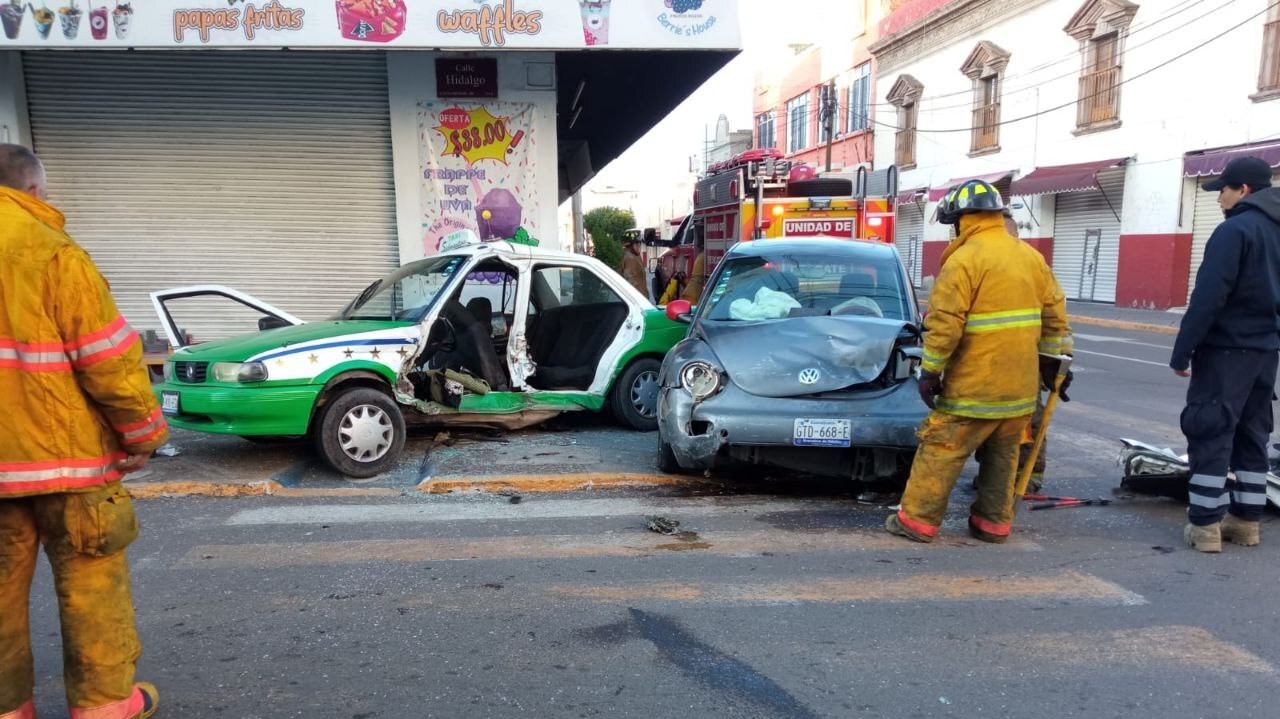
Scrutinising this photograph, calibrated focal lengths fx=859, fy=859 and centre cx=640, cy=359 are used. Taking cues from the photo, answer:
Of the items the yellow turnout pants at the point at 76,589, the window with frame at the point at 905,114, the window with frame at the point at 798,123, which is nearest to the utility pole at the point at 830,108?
the window with frame at the point at 905,114

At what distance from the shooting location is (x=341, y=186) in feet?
35.8

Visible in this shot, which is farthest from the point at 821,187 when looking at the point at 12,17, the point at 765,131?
the point at 765,131

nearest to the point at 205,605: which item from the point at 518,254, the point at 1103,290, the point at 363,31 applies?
the point at 518,254

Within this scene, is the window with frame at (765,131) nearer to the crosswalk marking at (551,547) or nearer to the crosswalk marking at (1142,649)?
the crosswalk marking at (551,547)

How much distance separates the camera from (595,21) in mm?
8844

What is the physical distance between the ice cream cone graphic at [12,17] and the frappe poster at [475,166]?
405cm

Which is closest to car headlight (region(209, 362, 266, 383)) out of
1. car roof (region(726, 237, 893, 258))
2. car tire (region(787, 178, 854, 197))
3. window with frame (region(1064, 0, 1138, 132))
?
car roof (region(726, 237, 893, 258))

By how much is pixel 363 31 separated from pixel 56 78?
176 inches

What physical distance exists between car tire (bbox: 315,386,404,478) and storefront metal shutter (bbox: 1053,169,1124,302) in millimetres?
21491

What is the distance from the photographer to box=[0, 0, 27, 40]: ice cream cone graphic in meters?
8.22

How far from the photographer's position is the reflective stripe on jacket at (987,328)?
4289 millimetres

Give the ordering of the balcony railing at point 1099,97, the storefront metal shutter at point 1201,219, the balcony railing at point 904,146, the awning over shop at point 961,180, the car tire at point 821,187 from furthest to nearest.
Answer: the balcony railing at point 904,146
the awning over shop at point 961,180
the balcony railing at point 1099,97
the storefront metal shutter at point 1201,219
the car tire at point 821,187

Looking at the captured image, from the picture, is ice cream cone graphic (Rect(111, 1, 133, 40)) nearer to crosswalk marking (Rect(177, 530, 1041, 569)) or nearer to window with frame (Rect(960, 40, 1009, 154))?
crosswalk marking (Rect(177, 530, 1041, 569))

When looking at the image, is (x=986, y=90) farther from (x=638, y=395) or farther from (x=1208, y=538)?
(x=1208, y=538)
